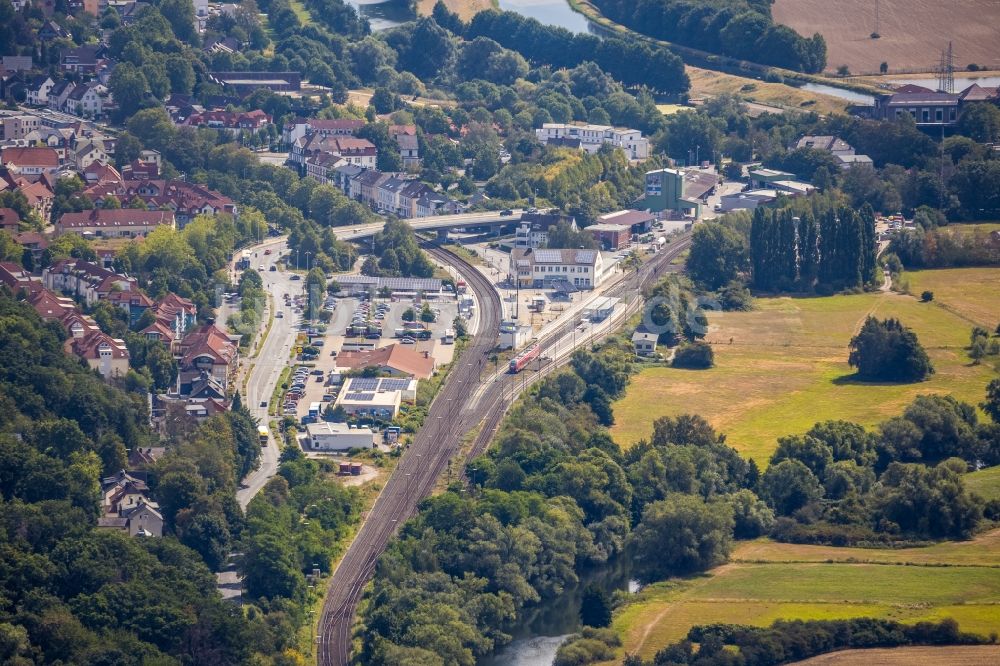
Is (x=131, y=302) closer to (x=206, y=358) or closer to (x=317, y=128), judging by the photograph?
(x=206, y=358)

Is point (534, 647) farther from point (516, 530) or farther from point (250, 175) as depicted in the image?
point (250, 175)

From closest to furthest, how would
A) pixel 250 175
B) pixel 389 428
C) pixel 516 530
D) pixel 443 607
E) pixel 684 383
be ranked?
pixel 443 607
pixel 516 530
pixel 389 428
pixel 684 383
pixel 250 175

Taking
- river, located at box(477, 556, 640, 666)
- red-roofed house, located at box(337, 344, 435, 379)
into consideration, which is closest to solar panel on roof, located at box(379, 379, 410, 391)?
red-roofed house, located at box(337, 344, 435, 379)

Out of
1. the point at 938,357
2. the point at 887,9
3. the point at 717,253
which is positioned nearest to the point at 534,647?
the point at 938,357

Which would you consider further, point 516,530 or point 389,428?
point 389,428

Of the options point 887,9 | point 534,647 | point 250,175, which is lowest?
point 534,647

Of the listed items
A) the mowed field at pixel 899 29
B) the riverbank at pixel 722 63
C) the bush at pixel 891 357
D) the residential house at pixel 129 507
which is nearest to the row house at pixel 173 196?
the bush at pixel 891 357

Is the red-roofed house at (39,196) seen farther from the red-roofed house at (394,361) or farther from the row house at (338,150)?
the red-roofed house at (394,361)

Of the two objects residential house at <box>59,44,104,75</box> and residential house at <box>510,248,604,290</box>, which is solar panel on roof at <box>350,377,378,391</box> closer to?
residential house at <box>510,248,604,290</box>
